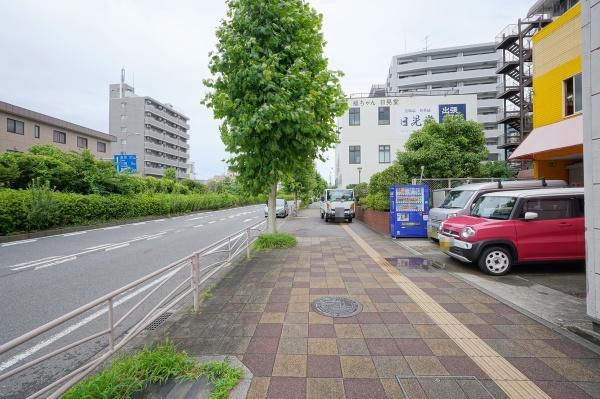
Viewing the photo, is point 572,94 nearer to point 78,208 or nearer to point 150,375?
point 150,375

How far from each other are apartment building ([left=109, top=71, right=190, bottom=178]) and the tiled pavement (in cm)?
6125

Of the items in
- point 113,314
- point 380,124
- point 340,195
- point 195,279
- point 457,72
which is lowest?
point 113,314

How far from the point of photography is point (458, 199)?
973 cm

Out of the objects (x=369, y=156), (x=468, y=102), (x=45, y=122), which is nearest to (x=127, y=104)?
(x=45, y=122)

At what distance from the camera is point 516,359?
3107mm

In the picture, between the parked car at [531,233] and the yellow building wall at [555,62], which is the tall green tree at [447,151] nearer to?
the yellow building wall at [555,62]

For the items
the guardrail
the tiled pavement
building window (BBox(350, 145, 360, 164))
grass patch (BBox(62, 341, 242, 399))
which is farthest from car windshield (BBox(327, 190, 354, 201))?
grass patch (BBox(62, 341, 242, 399))

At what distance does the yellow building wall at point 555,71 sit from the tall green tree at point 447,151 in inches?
203

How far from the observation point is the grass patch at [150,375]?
2.50 metres

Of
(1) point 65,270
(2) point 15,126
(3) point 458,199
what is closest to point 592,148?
(3) point 458,199

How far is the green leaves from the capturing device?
7883mm

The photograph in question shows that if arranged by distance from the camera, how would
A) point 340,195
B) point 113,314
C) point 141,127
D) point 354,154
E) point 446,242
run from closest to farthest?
point 113,314, point 446,242, point 340,195, point 354,154, point 141,127

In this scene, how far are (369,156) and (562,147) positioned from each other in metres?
24.2

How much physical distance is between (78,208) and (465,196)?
18553mm
